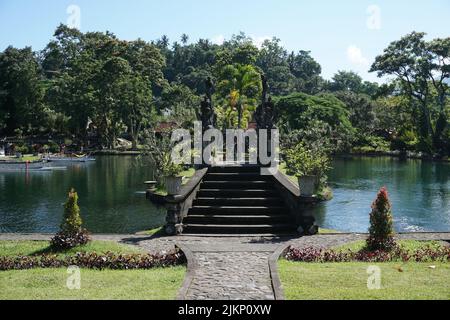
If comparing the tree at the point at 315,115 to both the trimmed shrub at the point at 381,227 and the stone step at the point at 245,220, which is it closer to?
the stone step at the point at 245,220

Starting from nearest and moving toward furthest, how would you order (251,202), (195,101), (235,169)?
(251,202), (235,169), (195,101)

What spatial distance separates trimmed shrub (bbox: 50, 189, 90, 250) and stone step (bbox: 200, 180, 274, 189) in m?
5.09

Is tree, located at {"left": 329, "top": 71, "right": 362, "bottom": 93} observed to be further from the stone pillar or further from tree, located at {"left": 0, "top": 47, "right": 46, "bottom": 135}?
the stone pillar

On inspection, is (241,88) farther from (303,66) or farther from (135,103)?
(303,66)

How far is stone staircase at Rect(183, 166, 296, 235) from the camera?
528 inches

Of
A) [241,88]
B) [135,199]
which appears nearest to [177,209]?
[135,199]

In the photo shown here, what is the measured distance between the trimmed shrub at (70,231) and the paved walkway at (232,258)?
4.07ft

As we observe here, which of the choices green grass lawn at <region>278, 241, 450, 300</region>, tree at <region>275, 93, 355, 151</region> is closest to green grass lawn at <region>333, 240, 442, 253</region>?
green grass lawn at <region>278, 241, 450, 300</region>

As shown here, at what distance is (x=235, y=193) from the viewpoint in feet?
49.8

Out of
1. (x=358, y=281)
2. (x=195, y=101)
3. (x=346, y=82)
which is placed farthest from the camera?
(x=346, y=82)

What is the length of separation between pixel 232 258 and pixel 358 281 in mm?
2714

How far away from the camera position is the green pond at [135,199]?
18578 mm
